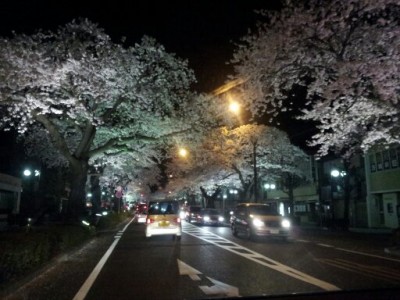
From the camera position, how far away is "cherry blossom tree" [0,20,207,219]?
1989 cm

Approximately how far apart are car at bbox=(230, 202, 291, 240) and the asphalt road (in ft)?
15.5

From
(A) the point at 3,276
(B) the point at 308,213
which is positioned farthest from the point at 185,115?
(B) the point at 308,213

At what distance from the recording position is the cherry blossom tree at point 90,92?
19.9m

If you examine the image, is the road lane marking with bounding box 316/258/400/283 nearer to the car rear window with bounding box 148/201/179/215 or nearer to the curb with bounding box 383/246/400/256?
the curb with bounding box 383/246/400/256

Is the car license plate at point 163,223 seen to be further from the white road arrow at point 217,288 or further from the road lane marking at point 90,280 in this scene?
the white road arrow at point 217,288

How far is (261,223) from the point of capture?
897 inches

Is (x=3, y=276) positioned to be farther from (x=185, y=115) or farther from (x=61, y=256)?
(x=185, y=115)

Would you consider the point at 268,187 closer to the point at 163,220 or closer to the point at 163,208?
the point at 163,208

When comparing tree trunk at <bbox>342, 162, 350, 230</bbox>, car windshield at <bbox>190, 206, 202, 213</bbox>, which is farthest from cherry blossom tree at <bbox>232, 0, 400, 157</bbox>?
car windshield at <bbox>190, 206, 202, 213</bbox>

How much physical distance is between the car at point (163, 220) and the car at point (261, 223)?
357cm

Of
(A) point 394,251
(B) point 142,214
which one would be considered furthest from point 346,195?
(A) point 394,251

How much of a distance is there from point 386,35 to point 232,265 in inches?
351

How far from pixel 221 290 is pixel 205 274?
7.79 feet

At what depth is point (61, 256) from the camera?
15.5 m
